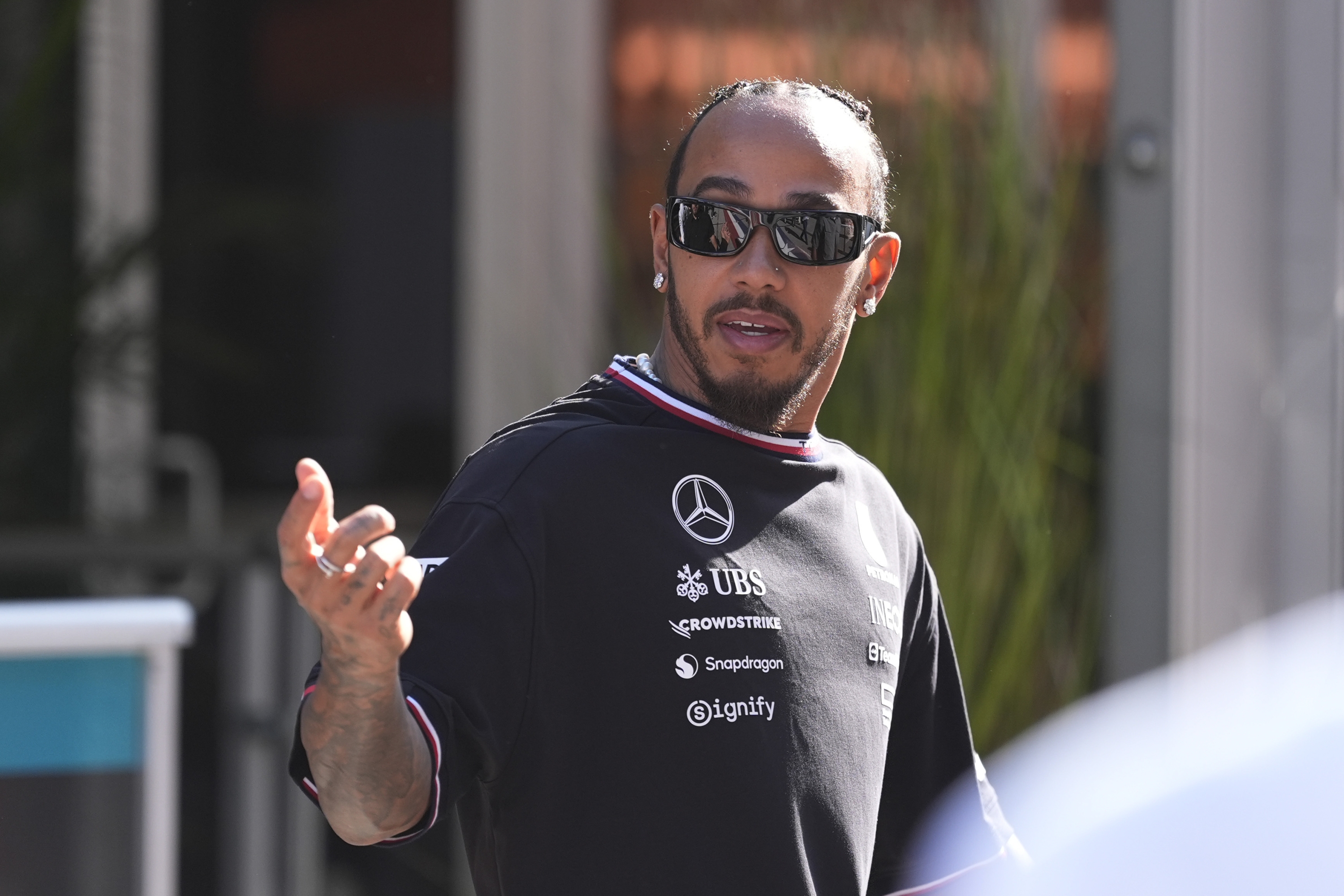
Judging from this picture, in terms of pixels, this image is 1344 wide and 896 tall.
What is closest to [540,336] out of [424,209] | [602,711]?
[424,209]

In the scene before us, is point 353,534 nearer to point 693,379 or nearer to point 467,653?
point 467,653

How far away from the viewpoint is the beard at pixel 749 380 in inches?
68.3

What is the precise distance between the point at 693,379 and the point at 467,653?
1.41 ft

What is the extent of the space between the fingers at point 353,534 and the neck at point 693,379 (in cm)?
53

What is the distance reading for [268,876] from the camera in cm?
370

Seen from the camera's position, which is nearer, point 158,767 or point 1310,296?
point 158,767

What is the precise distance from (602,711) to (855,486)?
0.46 m

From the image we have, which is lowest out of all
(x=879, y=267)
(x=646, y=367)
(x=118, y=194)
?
(x=646, y=367)

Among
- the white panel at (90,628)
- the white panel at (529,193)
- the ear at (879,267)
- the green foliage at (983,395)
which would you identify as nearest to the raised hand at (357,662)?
the ear at (879,267)

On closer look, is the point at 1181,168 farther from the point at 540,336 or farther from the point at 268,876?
the point at 268,876

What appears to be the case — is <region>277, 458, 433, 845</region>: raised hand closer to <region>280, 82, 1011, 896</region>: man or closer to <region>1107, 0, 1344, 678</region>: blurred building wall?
<region>280, 82, 1011, 896</region>: man

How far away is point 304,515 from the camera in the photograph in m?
1.25

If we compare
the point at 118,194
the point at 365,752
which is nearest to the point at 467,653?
the point at 365,752

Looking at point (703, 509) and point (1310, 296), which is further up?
point (1310, 296)
